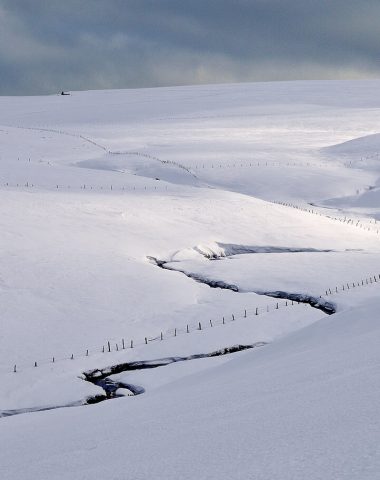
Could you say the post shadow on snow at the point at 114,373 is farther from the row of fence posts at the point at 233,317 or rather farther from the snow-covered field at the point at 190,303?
the row of fence posts at the point at 233,317

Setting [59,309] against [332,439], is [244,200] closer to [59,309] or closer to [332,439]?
[59,309]

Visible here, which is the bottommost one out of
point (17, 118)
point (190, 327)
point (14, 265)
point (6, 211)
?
point (190, 327)

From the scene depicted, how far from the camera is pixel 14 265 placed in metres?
21.2

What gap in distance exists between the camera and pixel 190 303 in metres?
19.8

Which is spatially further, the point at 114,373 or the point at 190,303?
the point at 190,303

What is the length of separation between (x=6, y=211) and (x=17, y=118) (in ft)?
173

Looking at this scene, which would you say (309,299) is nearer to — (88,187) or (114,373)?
(114,373)

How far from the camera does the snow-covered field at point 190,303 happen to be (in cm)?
564

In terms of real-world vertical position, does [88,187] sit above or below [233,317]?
above

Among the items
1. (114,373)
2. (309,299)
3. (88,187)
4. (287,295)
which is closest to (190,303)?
(287,295)

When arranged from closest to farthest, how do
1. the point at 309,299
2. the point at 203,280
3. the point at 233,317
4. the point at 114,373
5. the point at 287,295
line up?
the point at 114,373, the point at 233,317, the point at 309,299, the point at 287,295, the point at 203,280

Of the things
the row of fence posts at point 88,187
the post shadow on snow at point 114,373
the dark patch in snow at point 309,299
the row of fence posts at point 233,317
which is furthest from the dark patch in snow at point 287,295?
the row of fence posts at point 88,187

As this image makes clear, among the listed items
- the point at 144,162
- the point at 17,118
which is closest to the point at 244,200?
the point at 144,162

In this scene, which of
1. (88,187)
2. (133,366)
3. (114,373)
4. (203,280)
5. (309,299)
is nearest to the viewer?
(114,373)
